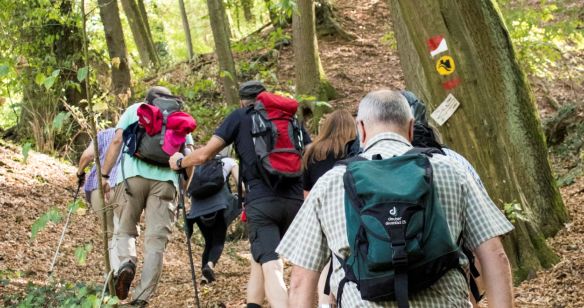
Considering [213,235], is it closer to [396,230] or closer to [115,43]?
[396,230]

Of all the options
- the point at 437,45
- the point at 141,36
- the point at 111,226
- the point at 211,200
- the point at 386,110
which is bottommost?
the point at 386,110

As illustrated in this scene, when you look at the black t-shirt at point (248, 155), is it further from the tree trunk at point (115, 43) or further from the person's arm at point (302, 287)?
the tree trunk at point (115, 43)

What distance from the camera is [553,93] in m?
16.8

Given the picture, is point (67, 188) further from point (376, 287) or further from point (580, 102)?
point (376, 287)

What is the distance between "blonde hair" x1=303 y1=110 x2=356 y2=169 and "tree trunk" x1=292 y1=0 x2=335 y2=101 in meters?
10.4

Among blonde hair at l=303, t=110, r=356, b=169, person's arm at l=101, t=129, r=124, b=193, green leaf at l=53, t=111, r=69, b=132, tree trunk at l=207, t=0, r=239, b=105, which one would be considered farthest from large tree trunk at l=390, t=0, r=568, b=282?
tree trunk at l=207, t=0, r=239, b=105

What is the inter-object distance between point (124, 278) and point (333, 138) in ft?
8.00

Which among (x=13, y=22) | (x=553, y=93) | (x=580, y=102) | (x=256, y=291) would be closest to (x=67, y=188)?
(x=13, y=22)

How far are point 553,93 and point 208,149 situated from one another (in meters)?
12.3

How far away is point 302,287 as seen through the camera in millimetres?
3340

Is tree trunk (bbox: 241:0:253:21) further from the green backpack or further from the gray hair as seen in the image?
the green backpack

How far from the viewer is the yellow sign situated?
24.0 ft

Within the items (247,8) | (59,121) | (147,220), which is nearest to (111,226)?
(147,220)

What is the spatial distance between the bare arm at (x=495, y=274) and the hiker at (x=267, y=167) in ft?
10.00
